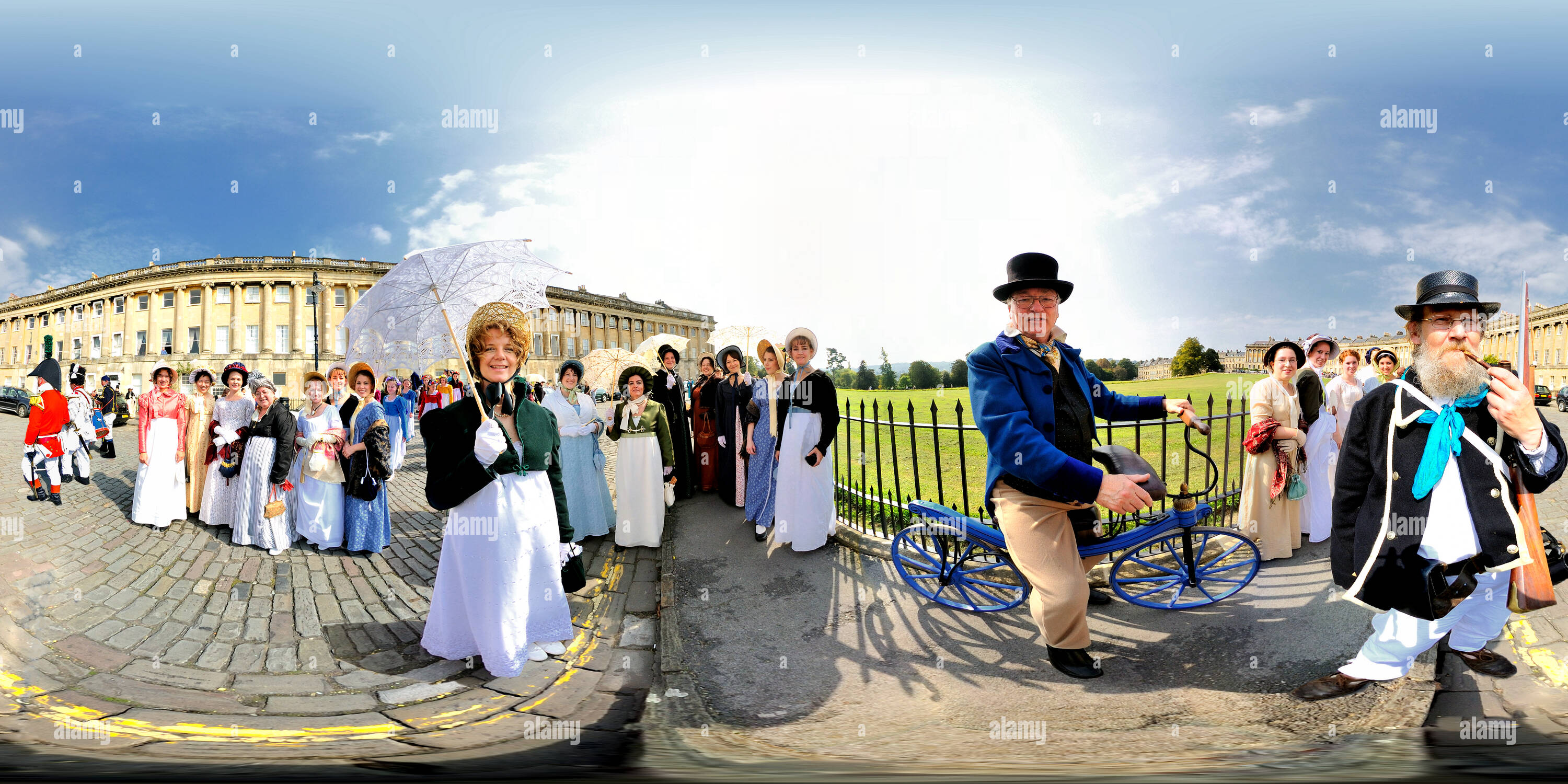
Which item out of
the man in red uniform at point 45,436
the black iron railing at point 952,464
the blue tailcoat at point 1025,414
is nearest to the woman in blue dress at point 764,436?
the black iron railing at point 952,464

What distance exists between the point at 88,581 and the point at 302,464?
5.33 ft

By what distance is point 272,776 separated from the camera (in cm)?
167

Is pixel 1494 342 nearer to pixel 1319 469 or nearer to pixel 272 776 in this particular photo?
pixel 1319 469

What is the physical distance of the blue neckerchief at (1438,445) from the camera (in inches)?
84.0

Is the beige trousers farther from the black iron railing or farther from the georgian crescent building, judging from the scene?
the georgian crescent building

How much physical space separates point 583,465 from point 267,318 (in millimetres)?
3612

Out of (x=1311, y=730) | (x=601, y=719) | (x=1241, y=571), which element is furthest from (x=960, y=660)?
(x=1241, y=571)

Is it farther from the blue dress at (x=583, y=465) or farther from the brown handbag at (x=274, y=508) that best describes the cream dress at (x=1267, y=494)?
the brown handbag at (x=274, y=508)

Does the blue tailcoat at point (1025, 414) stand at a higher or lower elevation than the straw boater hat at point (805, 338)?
lower

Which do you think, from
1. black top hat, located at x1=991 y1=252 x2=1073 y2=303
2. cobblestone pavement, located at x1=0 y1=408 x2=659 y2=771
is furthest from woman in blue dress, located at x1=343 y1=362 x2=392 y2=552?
black top hat, located at x1=991 y1=252 x2=1073 y2=303

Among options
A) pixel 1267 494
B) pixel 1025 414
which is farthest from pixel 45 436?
pixel 1267 494

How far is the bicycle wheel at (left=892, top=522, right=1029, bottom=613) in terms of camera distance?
321 cm

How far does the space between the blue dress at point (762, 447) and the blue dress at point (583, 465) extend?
1.61m

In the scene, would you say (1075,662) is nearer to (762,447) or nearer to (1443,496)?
(1443,496)
